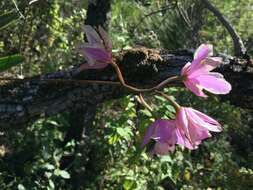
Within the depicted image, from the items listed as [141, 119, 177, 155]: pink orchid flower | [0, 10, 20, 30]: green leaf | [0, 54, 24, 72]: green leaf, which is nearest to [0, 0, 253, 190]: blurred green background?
[0, 10, 20, 30]: green leaf

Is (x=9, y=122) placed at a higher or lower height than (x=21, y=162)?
higher

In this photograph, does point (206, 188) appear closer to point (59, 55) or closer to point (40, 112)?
point (59, 55)

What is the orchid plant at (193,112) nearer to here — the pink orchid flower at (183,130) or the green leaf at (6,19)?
the pink orchid flower at (183,130)

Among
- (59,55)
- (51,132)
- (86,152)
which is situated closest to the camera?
(51,132)

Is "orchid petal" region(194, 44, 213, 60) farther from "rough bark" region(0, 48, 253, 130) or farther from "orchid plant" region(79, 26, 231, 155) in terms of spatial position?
"rough bark" region(0, 48, 253, 130)

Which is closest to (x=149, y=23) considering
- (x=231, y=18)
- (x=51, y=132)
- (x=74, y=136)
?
(x=231, y=18)

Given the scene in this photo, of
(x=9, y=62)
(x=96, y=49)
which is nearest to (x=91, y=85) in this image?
(x=9, y=62)

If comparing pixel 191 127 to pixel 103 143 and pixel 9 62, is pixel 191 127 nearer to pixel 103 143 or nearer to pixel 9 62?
pixel 9 62

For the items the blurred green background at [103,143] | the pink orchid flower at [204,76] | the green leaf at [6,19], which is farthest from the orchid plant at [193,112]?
the blurred green background at [103,143]
